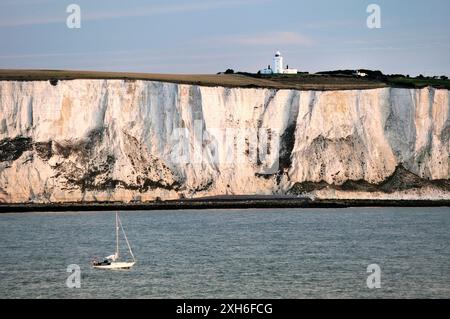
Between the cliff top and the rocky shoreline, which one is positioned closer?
the rocky shoreline

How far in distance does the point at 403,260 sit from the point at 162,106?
26.9 m

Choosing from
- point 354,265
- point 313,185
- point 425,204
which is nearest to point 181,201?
point 313,185

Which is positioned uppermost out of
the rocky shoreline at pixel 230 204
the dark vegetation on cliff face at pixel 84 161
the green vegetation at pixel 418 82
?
the green vegetation at pixel 418 82

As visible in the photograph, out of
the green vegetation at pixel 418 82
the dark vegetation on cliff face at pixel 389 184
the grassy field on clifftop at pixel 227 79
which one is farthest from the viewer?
the green vegetation at pixel 418 82

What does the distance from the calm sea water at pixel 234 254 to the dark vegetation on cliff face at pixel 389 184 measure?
16.2ft

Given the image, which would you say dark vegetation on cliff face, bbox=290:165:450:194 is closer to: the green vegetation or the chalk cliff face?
the chalk cliff face

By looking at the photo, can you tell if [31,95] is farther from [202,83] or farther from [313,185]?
[313,185]

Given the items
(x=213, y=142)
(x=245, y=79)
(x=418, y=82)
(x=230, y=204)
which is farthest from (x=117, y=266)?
(x=418, y=82)

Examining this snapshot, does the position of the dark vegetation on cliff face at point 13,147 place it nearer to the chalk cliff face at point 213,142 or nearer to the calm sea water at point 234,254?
the chalk cliff face at point 213,142

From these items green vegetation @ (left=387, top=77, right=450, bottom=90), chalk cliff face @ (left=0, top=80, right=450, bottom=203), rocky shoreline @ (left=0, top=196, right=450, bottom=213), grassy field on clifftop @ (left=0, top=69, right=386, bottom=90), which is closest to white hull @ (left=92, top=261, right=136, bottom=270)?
rocky shoreline @ (left=0, top=196, right=450, bottom=213)

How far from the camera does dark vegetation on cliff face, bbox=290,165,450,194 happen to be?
63.7m

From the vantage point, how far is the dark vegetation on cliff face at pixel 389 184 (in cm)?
6371

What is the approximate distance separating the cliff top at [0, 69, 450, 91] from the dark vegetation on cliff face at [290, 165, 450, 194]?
5015 millimetres

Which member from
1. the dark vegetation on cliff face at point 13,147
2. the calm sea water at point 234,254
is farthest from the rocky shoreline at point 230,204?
the dark vegetation on cliff face at point 13,147
